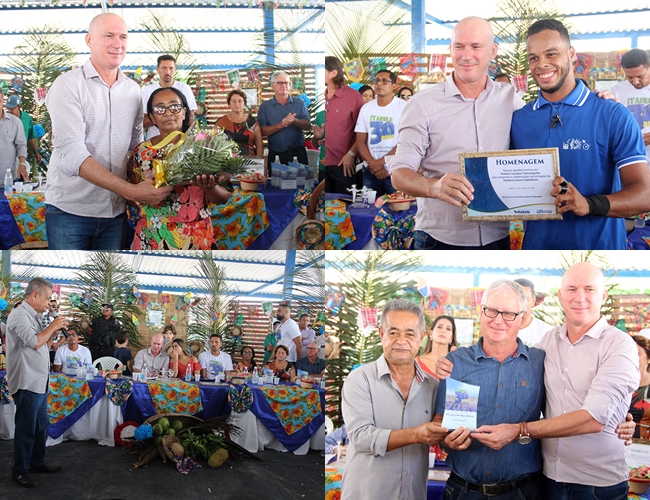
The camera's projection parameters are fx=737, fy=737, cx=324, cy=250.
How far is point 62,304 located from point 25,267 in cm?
30

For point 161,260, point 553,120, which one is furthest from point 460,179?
point 161,260

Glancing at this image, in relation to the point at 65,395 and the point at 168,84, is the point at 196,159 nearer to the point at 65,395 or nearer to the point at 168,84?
the point at 168,84

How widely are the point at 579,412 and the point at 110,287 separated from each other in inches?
98.7

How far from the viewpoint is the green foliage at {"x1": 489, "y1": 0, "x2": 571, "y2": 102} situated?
3381 mm

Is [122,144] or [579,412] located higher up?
[122,144]

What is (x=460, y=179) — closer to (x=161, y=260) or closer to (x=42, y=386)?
(x=161, y=260)

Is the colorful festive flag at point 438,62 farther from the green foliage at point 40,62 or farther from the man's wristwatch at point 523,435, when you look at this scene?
the green foliage at point 40,62

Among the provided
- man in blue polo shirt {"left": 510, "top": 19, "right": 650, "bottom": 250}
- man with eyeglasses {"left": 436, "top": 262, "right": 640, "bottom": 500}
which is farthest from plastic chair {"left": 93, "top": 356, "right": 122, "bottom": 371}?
man in blue polo shirt {"left": 510, "top": 19, "right": 650, "bottom": 250}

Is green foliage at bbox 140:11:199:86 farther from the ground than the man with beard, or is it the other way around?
green foliage at bbox 140:11:199:86

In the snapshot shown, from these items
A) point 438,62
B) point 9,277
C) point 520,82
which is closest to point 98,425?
point 9,277

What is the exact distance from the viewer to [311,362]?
13.0ft

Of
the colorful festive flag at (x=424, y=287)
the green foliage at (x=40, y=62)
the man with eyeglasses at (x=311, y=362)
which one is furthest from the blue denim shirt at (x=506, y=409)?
the green foliage at (x=40, y=62)

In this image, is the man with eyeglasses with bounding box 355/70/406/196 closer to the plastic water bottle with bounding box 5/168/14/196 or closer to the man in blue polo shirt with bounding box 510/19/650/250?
the man in blue polo shirt with bounding box 510/19/650/250

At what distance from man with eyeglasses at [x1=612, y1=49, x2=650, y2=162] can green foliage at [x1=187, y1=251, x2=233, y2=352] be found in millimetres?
2189
